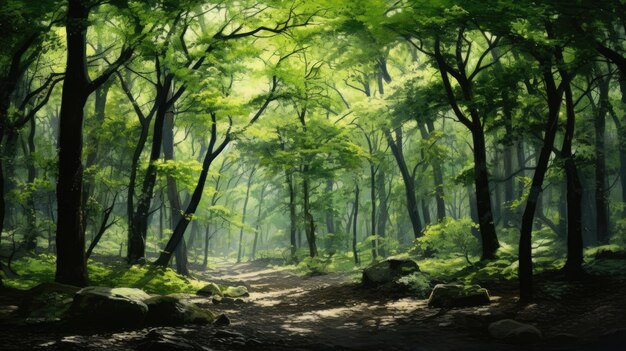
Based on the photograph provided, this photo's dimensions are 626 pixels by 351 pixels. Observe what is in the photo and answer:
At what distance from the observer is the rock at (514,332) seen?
22.3 feet

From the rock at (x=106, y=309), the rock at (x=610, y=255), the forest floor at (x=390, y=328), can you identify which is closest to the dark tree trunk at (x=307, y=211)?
the forest floor at (x=390, y=328)

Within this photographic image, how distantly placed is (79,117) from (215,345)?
6.05 metres

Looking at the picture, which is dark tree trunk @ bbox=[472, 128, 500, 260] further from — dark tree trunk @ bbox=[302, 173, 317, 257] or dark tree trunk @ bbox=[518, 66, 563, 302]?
dark tree trunk @ bbox=[302, 173, 317, 257]

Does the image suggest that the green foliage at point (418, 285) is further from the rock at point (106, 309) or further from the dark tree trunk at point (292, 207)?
the dark tree trunk at point (292, 207)

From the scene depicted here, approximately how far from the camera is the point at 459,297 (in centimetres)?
951

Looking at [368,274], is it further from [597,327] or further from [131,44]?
[131,44]

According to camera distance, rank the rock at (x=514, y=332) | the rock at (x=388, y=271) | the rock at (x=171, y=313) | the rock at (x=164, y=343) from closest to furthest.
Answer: the rock at (x=164, y=343)
the rock at (x=514, y=332)
the rock at (x=171, y=313)
the rock at (x=388, y=271)

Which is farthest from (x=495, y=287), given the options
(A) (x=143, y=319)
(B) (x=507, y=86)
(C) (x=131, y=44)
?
(C) (x=131, y=44)

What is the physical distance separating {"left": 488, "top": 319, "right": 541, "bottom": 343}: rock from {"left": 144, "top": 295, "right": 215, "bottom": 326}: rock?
17.1 ft

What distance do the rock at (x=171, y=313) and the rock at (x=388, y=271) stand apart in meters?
6.52

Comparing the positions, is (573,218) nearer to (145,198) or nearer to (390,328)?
(390,328)

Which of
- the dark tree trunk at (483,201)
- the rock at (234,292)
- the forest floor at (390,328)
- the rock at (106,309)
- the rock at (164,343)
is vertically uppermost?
the dark tree trunk at (483,201)

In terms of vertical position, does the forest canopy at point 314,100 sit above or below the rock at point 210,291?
above

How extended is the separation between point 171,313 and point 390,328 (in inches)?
161
